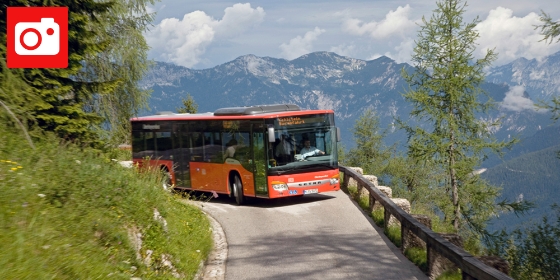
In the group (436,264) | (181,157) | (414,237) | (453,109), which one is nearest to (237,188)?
(181,157)

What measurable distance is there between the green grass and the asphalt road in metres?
1.11

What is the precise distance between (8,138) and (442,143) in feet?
76.7

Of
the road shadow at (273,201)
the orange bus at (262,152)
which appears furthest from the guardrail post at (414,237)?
the road shadow at (273,201)

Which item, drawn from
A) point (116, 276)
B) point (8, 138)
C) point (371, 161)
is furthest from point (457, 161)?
point (371, 161)

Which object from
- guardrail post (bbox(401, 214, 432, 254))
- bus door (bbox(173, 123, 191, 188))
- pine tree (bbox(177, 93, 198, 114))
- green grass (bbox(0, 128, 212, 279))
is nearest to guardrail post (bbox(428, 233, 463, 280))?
guardrail post (bbox(401, 214, 432, 254))

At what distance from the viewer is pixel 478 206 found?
101 ft

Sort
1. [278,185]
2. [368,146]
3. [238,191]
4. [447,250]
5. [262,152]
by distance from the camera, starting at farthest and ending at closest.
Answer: [368,146] → [238,191] → [262,152] → [278,185] → [447,250]

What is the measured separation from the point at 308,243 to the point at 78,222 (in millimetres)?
5944

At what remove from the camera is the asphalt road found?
985 cm

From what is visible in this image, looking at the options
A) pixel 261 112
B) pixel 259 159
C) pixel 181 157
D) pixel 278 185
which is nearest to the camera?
pixel 278 185

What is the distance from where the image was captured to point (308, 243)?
12297 mm

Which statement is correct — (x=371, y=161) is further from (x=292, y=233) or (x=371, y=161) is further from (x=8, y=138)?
(x=8, y=138)

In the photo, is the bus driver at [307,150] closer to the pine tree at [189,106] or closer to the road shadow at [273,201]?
the road shadow at [273,201]

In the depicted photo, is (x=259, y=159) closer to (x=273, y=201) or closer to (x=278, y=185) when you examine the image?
(x=278, y=185)
